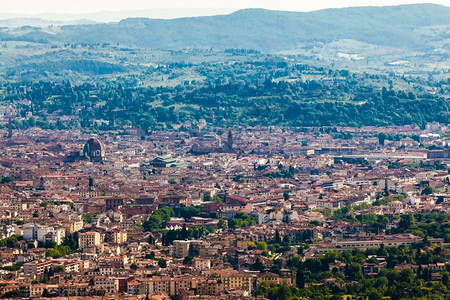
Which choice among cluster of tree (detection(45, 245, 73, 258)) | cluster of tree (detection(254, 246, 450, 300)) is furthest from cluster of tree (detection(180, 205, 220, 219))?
cluster of tree (detection(254, 246, 450, 300))

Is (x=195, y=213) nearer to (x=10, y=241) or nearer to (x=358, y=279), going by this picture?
(x=10, y=241)

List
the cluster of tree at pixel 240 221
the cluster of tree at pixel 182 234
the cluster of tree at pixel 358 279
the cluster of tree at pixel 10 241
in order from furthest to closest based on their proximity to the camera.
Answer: the cluster of tree at pixel 240 221, the cluster of tree at pixel 182 234, the cluster of tree at pixel 10 241, the cluster of tree at pixel 358 279

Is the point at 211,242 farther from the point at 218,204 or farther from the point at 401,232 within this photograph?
the point at 218,204

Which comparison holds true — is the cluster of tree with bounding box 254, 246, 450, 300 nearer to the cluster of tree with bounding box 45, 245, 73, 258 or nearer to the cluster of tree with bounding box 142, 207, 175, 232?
the cluster of tree with bounding box 45, 245, 73, 258

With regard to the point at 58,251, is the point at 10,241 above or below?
below

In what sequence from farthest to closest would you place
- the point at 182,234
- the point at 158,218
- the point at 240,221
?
1. the point at 158,218
2. the point at 240,221
3. the point at 182,234

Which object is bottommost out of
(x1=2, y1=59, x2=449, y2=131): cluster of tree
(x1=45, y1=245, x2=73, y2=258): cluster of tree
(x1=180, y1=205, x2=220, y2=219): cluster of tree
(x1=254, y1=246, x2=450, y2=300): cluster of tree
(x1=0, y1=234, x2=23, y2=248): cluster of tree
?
(x1=2, y1=59, x2=449, y2=131): cluster of tree

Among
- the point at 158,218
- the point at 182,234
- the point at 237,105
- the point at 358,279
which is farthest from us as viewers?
the point at 237,105

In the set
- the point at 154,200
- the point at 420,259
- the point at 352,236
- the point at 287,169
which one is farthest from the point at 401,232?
the point at 287,169

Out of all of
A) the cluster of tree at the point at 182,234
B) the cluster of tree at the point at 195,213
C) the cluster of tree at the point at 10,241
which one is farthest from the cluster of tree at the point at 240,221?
the cluster of tree at the point at 10,241

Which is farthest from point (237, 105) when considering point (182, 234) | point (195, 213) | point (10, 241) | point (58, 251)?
point (58, 251)

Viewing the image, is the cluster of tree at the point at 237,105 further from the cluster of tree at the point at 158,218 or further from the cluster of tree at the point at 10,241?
the cluster of tree at the point at 10,241
